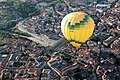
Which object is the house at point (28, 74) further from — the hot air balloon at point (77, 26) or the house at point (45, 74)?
the hot air balloon at point (77, 26)

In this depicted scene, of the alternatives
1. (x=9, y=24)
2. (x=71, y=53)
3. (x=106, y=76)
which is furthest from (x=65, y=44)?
(x=9, y=24)

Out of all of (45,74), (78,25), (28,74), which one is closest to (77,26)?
(78,25)

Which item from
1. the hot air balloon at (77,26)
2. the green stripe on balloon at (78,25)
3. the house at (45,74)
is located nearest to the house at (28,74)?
the house at (45,74)

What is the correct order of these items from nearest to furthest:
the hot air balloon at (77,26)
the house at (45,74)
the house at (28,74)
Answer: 1. the hot air balloon at (77,26)
2. the house at (45,74)
3. the house at (28,74)

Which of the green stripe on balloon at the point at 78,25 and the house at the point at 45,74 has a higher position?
the green stripe on balloon at the point at 78,25

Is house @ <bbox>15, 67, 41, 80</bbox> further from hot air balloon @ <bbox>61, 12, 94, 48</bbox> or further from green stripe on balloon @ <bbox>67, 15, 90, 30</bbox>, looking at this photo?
green stripe on balloon @ <bbox>67, 15, 90, 30</bbox>

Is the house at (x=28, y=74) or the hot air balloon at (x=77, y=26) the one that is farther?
the house at (x=28, y=74)

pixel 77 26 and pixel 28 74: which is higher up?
pixel 77 26

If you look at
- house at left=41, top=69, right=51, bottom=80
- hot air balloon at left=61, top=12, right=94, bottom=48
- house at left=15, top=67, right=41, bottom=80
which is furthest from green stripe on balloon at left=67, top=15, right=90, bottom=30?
house at left=15, top=67, right=41, bottom=80

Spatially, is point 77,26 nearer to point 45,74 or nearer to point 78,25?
point 78,25

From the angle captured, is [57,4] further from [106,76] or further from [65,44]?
[106,76]

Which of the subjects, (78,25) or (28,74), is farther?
(28,74)
